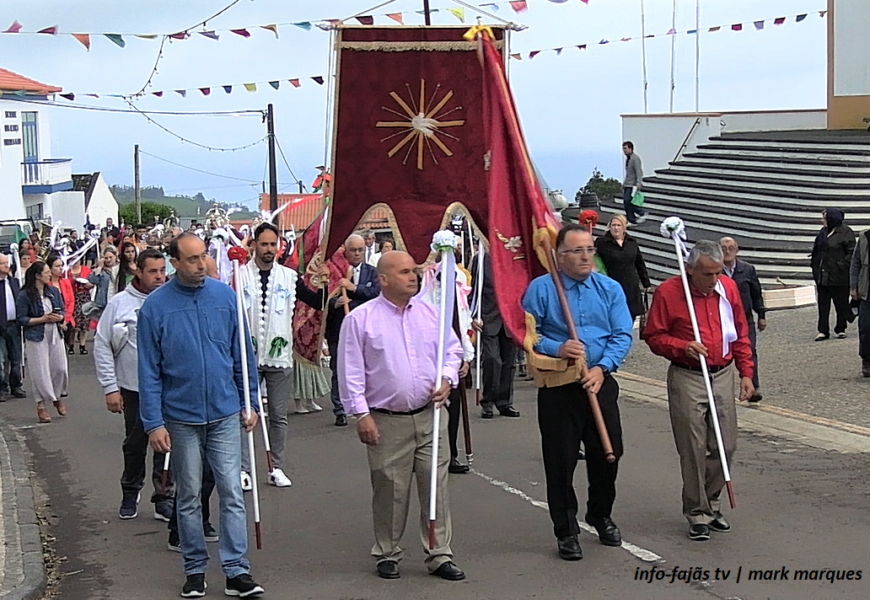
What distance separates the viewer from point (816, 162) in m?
26.9

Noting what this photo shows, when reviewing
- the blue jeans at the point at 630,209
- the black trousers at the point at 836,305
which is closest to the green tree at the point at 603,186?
the blue jeans at the point at 630,209

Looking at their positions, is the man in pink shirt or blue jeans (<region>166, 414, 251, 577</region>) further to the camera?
the man in pink shirt

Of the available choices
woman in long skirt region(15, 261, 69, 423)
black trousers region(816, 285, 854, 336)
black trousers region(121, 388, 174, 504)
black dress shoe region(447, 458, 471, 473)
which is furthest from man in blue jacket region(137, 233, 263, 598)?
black trousers region(816, 285, 854, 336)

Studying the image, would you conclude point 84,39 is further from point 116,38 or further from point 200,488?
point 200,488

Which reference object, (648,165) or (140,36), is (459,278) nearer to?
(140,36)

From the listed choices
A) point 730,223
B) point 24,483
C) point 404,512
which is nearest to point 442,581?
point 404,512

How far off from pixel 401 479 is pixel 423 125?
3.45 metres

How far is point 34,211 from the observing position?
180ft

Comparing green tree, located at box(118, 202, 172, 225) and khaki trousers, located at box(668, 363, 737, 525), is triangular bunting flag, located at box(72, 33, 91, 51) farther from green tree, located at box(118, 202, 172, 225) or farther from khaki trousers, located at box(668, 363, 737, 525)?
green tree, located at box(118, 202, 172, 225)

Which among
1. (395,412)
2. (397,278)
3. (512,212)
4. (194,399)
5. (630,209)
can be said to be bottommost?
(395,412)

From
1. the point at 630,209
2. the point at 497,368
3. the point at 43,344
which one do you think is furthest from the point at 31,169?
the point at 497,368

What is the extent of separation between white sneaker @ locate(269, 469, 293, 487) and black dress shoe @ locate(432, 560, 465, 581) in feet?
9.88

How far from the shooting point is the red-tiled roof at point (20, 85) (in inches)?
1742

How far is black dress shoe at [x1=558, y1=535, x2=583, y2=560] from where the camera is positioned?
716 cm
